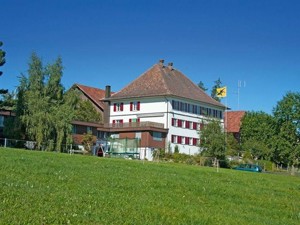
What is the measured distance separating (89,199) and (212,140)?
59.3 meters

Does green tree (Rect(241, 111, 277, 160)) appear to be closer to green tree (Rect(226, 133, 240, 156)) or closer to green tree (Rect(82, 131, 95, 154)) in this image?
green tree (Rect(226, 133, 240, 156))

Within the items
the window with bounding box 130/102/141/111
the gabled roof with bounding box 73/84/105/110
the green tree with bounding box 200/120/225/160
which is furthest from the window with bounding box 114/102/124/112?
the green tree with bounding box 200/120/225/160

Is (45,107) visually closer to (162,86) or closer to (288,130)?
(162,86)

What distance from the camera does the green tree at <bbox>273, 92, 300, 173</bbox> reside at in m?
89.3

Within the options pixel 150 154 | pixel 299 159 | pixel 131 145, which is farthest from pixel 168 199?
pixel 299 159

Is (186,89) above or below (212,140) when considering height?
above

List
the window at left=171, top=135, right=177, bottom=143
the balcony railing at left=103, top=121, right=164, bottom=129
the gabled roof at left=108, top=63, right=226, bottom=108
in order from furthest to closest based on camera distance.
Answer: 1. the gabled roof at left=108, top=63, right=226, bottom=108
2. the window at left=171, top=135, right=177, bottom=143
3. the balcony railing at left=103, top=121, right=164, bottom=129

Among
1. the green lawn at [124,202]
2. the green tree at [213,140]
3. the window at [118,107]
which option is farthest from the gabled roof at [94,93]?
the green lawn at [124,202]

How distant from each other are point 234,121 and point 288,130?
2311cm

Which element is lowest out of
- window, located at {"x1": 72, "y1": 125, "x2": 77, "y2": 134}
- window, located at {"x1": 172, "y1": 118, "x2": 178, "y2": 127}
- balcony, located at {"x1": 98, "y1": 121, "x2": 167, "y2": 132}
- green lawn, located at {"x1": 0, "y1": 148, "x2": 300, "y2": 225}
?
green lawn, located at {"x1": 0, "y1": 148, "x2": 300, "y2": 225}

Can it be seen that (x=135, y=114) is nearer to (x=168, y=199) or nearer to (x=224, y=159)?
(x=224, y=159)

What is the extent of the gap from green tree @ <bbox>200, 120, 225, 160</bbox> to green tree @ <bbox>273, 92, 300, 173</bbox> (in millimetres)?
23149

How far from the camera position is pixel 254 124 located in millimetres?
102750

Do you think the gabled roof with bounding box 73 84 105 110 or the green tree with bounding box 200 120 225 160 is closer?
the green tree with bounding box 200 120 225 160
